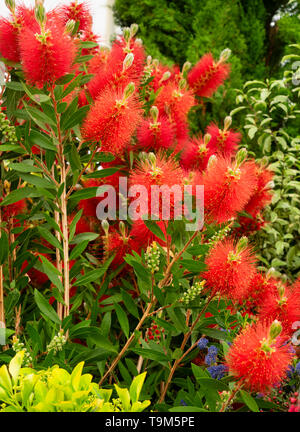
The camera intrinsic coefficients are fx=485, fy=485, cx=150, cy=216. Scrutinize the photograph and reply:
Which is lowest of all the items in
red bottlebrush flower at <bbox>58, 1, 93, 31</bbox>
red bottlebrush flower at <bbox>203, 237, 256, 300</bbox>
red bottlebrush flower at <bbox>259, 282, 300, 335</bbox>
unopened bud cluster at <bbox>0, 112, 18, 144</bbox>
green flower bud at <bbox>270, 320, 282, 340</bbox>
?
red bottlebrush flower at <bbox>259, 282, 300, 335</bbox>

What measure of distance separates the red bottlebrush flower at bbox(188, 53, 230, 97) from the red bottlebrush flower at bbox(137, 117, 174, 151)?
0.26 meters

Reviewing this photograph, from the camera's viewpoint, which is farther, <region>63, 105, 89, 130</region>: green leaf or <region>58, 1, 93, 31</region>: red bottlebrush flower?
<region>58, 1, 93, 31</region>: red bottlebrush flower

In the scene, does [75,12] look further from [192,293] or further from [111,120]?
[192,293]

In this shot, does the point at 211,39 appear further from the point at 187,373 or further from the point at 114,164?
the point at 187,373

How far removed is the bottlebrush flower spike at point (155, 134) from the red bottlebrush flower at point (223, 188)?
0.24 m

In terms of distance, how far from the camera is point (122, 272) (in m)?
1.07

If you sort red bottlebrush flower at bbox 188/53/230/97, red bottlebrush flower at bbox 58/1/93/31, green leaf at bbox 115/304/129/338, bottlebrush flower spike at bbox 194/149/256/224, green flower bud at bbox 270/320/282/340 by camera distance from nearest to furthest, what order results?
1. green flower bud at bbox 270/320/282/340
2. bottlebrush flower spike at bbox 194/149/256/224
3. green leaf at bbox 115/304/129/338
4. red bottlebrush flower at bbox 58/1/93/31
5. red bottlebrush flower at bbox 188/53/230/97

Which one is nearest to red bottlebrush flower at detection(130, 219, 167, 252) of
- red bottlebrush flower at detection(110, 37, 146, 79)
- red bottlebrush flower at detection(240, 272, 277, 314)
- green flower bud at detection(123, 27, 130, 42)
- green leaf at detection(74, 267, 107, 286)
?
green leaf at detection(74, 267, 107, 286)

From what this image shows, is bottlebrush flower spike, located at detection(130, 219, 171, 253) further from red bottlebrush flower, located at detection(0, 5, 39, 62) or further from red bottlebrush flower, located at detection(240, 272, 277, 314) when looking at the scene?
red bottlebrush flower, located at detection(0, 5, 39, 62)

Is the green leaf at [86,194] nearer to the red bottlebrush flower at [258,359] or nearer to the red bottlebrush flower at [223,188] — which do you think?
the red bottlebrush flower at [223,188]

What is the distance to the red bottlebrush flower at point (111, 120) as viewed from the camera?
806mm

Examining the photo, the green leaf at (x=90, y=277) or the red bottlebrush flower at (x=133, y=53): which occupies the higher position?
the red bottlebrush flower at (x=133, y=53)

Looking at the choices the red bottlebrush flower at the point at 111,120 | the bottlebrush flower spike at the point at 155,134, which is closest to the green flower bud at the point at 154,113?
the bottlebrush flower spike at the point at 155,134

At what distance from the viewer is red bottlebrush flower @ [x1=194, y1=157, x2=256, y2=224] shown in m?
0.77
